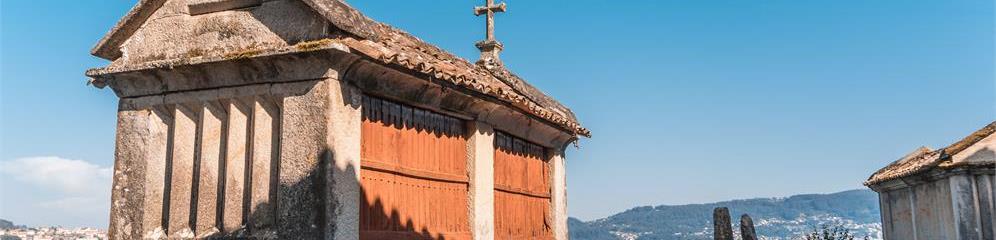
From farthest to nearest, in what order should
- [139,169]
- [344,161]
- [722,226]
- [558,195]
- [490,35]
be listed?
[490,35] < [558,195] < [722,226] < [139,169] < [344,161]

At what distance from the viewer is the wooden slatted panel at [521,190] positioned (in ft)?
26.3

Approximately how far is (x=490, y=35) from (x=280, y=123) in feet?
17.6

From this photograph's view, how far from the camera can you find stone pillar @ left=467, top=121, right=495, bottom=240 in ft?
23.7

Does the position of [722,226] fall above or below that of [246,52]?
below

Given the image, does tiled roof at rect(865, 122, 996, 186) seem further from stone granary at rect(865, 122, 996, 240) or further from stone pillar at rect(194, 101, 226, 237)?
stone pillar at rect(194, 101, 226, 237)

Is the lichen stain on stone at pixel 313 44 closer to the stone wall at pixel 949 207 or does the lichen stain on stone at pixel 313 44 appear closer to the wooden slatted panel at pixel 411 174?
the wooden slatted panel at pixel 411 174

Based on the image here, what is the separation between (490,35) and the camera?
10.6 metres

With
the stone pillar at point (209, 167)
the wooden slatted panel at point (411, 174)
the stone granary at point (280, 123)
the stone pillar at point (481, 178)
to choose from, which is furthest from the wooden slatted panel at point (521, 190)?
the stone pillar at point (209, 167)

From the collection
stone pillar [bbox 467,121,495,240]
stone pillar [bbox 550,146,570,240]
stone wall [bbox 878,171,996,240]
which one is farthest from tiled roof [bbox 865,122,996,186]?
stone pillar [bbox 467,121,495,240]

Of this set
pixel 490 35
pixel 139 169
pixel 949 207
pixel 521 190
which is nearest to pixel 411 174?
pixel 139 169

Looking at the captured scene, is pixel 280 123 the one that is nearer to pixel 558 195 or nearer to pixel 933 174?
pixel 558 195

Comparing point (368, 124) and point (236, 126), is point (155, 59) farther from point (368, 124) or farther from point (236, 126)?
point (368, 124)

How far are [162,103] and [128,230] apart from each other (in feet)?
2.98

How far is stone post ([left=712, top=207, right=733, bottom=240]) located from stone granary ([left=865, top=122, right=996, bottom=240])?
5.63 m
